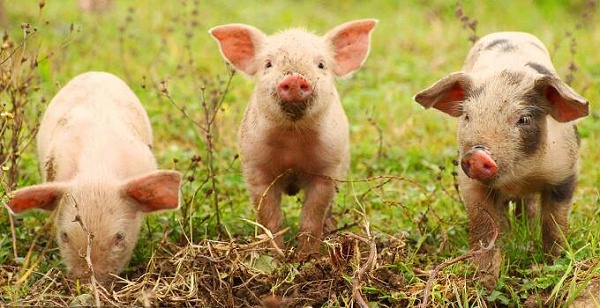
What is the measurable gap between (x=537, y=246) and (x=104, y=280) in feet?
8.24

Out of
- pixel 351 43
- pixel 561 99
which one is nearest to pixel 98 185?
pixel 351 43

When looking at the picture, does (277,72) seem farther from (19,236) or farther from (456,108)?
(19,236)

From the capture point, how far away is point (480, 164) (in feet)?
15.9

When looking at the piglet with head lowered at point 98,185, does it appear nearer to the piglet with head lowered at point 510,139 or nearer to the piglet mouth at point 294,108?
the piglet mouth at point 294,108

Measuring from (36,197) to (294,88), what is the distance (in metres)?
1.57

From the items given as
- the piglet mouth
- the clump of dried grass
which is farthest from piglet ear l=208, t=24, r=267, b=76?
the clump of dried grass

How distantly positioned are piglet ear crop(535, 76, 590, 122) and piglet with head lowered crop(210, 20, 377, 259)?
1.22 metres

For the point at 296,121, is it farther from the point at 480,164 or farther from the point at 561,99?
the point at 561,99

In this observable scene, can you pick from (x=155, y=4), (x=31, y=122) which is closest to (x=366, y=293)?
(x=31, y=122)

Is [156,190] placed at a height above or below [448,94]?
below

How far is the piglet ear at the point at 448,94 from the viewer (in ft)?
17.8

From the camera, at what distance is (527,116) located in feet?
16.9

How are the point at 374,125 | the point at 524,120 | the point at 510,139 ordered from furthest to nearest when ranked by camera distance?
the point at 374,125, the point at 524,120, the point at 510,139

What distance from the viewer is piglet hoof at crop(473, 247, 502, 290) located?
5160 mm
